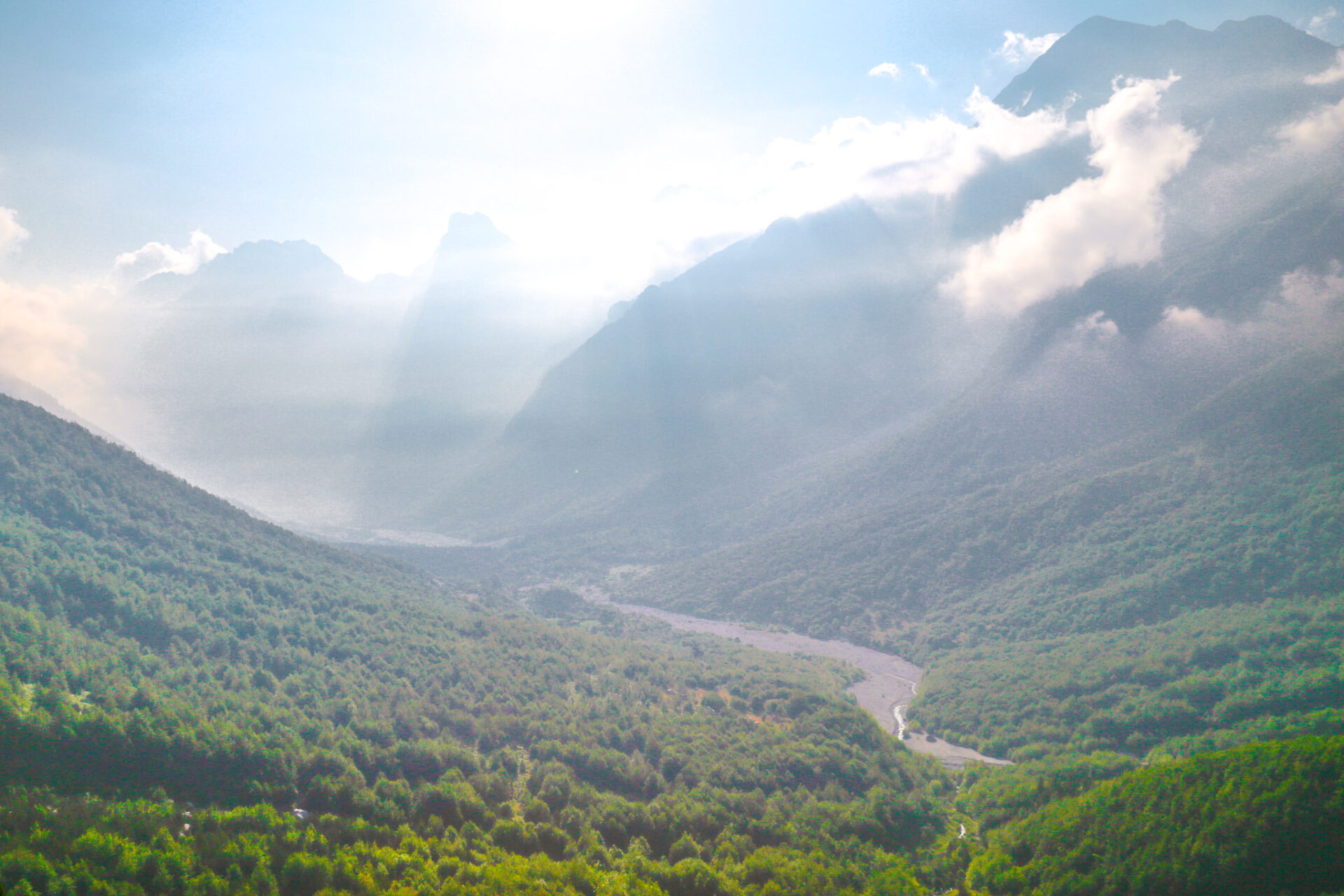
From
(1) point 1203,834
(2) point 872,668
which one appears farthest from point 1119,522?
(1) point 1203,834

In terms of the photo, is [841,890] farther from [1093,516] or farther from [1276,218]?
[1276,218]

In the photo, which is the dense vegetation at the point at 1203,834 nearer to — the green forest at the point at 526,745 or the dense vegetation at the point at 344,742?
the green forest at the point at 526,745

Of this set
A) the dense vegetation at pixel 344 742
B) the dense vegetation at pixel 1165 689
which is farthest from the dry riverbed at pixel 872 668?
the dense vegetation at pixel 344 742

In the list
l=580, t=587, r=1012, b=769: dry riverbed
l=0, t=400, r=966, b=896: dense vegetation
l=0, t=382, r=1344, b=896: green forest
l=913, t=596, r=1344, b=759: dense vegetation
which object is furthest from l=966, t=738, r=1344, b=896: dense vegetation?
l=580, t=587, r=1012, b=769: dry riverbed

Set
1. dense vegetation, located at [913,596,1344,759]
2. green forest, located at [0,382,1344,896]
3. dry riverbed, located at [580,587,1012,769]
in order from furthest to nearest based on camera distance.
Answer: dry riverbed, located at [580,587,1012,769] < dense vegetation, located at [913,596,1344,759] < green forest, located at [0,382,1344,896]

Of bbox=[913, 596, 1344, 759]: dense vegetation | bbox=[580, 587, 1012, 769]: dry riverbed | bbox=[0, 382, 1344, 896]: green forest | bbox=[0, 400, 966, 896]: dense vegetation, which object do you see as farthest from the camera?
bbox=[580, 587, 1012, 769]: dry riverbed

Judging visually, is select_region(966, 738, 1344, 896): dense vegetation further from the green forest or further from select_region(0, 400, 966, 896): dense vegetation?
select_region(0, 400, 966, 896): dense vegetation

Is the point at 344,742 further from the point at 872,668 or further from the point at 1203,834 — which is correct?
the point at 872,668
